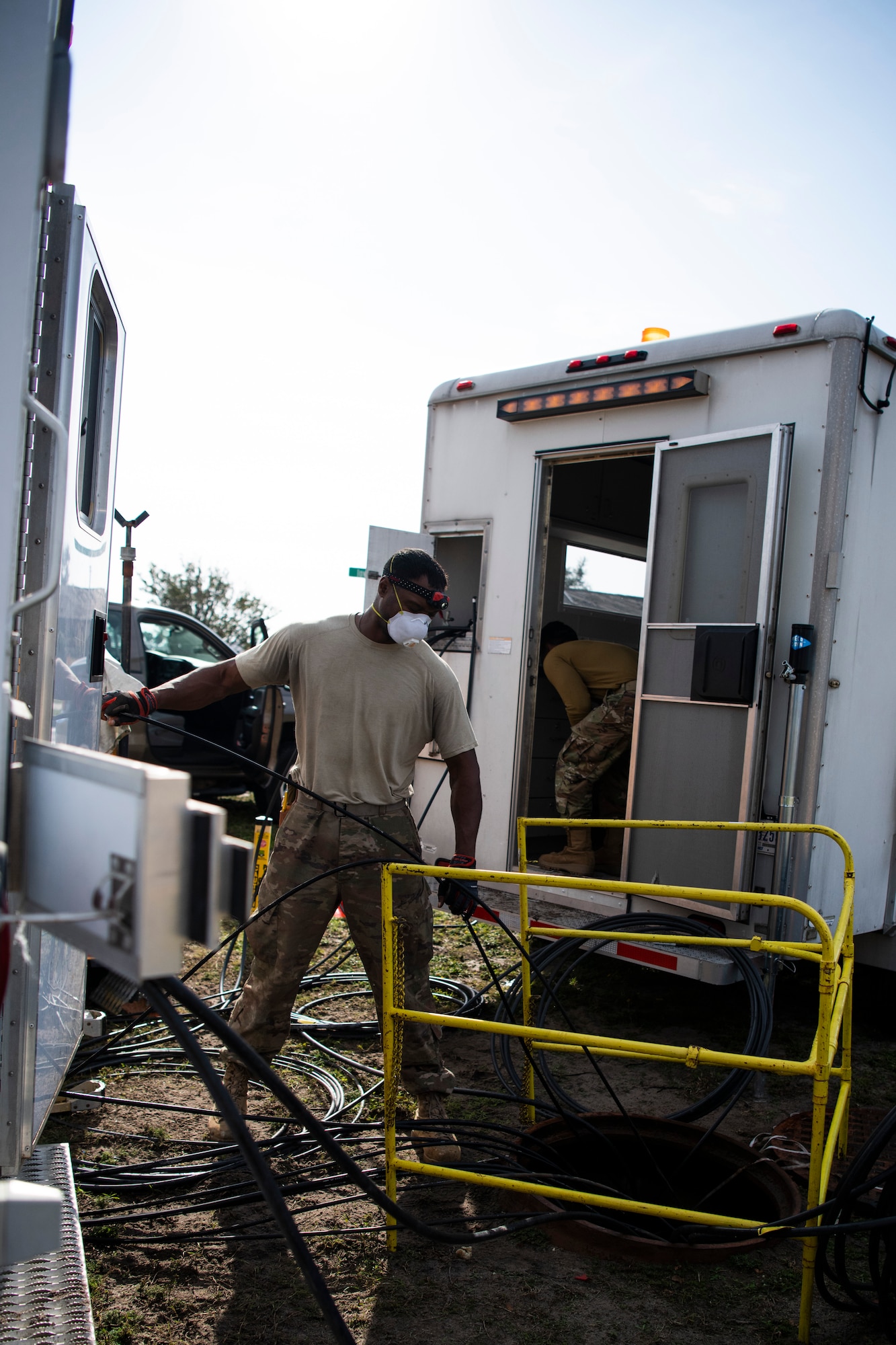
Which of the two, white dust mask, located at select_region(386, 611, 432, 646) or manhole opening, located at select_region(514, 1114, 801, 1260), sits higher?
white dust mask, located at select_region(386, 611, 432, 646)

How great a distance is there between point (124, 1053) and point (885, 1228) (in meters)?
2.99

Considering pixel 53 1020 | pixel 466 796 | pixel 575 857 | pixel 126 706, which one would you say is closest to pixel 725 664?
pixel 466 796

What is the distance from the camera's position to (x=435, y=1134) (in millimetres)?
3646

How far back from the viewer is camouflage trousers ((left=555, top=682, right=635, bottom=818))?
5980mm

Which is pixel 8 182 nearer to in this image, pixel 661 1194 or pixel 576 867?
pixel 661 1194

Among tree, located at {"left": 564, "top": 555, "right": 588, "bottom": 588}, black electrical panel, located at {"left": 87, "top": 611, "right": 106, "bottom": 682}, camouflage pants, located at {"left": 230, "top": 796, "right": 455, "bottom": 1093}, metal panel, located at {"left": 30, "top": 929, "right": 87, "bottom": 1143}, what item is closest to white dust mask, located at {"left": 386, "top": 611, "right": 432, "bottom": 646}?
camouflage pants, located at {"left": 230, "top": 796, "right": 455, "bottom": 1093}

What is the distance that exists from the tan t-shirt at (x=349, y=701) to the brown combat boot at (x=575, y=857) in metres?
2.49

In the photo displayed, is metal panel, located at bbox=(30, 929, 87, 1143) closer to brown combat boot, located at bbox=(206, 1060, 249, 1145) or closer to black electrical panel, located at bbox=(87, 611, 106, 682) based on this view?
brown combat boot, located at bbox=(206, 1060, 249, 1145)

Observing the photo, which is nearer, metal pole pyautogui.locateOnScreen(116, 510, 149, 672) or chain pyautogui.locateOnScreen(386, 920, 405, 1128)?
chain pyautogui.locateOnScreen(386, 920, 405, 1128)

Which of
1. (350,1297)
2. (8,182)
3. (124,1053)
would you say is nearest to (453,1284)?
(350,1297)

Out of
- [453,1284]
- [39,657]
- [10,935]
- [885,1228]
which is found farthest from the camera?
[453,1284]

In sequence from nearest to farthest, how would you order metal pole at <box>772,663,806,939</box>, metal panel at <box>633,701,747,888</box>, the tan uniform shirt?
metal pole at <box>772,663,806,939</box>
metal panel at <box>633,701,747,888</box>
the tan uniform shirt

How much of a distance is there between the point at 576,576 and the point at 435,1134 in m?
4.89

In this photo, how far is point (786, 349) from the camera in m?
4.57
